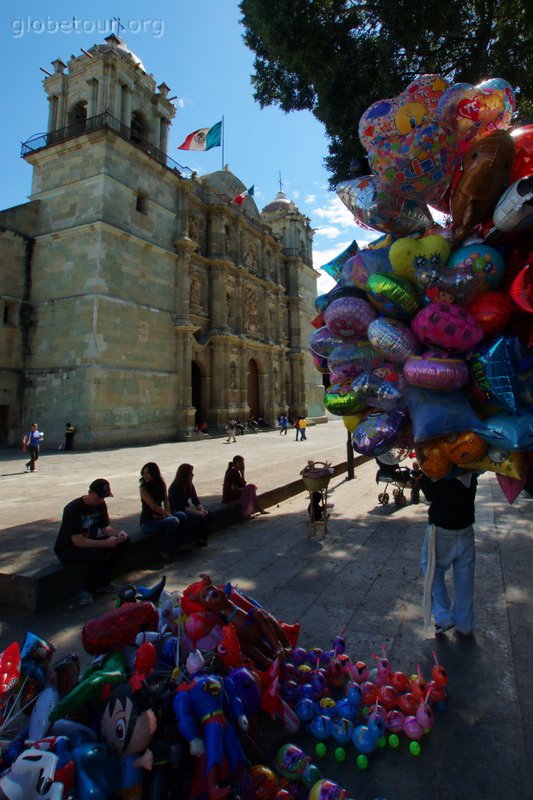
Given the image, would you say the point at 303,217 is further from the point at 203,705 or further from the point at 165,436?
the point at 203,705

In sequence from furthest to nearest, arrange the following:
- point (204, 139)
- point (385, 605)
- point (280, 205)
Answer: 1. point (280, 205)
2. point (204, 139)
3. point (385, 605)

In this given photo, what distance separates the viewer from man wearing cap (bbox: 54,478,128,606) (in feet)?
13.8

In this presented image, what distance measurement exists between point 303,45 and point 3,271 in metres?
16.3

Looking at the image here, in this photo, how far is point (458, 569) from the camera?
3379 millimetres

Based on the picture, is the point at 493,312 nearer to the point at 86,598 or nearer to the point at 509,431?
the point at 509,431

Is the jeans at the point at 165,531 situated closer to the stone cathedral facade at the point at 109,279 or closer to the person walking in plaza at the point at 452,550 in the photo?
the person walking in plaza at the point at 452,550

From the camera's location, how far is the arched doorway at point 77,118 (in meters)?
21.7

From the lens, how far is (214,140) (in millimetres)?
21344

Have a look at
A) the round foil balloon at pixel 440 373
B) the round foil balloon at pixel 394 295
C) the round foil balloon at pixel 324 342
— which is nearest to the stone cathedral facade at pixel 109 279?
the round foil balloon at pixel 324 342

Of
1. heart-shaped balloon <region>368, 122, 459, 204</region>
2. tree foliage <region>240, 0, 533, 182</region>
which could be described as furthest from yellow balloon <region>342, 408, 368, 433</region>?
tree foliage <region>240, 0, 533, 182</region>

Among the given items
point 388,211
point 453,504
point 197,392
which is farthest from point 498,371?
point 197,392

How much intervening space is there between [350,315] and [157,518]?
3751 millimetres

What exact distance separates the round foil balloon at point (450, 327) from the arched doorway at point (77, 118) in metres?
24.9

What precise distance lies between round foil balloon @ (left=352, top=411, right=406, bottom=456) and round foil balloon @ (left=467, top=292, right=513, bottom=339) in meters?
0.75
